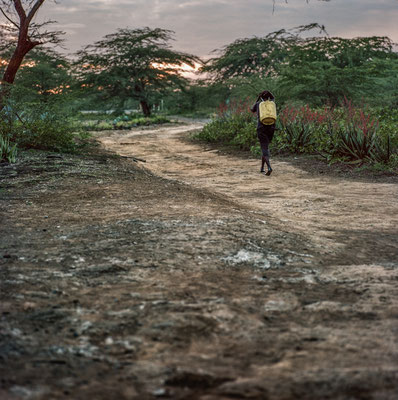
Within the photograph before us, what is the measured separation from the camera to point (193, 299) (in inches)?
119

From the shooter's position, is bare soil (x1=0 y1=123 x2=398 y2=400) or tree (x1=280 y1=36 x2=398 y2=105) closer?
bare soil (x1=0 y1=123 x2=398 y2=400)

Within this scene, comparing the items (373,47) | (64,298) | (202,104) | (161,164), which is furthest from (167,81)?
(64,298)

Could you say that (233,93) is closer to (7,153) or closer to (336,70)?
(336,70)

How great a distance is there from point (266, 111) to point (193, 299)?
694 cm

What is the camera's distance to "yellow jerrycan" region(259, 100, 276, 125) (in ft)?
30.8

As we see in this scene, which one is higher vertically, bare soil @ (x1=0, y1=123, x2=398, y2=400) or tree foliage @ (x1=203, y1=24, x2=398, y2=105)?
tree foliage @ (x1=203, y1=24, x2=398, y2=105)

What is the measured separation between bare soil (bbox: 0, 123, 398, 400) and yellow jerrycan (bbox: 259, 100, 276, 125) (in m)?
3.24

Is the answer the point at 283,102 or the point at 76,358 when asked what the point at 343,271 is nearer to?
the point at 76,358

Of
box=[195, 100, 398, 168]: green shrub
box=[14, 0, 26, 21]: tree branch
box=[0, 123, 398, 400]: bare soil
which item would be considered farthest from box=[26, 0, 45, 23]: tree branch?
box=[0, 123, 398, 400]: bare soil

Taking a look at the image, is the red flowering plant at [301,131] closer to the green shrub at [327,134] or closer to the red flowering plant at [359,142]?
the green shrub at [327,134]

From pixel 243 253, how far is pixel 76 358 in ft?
6.61

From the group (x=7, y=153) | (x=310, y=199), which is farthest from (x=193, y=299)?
(x=7, y=153)

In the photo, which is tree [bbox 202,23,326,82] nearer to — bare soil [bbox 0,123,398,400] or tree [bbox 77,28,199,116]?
tree [bbox 77,28,199,116]

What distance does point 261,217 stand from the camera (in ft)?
18.5
